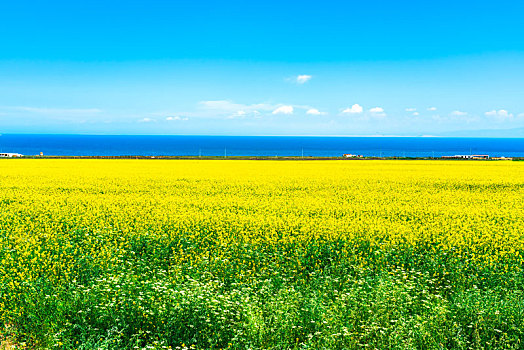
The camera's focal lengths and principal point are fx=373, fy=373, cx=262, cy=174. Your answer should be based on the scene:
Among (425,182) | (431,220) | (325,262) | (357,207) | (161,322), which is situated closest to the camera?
(161,322)

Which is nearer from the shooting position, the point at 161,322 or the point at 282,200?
the point at 161,322

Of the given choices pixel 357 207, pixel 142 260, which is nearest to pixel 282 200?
pixel 357 207

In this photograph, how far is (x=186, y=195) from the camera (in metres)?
22.0

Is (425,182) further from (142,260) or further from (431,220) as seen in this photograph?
(142,260)

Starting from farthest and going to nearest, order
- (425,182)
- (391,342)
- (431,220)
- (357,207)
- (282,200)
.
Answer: (425,182) < (282,200) < (357,207) < (431,220) < (391,342)

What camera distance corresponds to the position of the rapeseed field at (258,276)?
6.46 meters

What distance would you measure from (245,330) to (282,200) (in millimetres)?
13987

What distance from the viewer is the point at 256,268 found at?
9734mm

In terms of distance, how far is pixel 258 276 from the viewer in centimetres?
907

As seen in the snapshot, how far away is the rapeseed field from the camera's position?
6457 millimetres

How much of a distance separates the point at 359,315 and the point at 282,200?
1330 cm

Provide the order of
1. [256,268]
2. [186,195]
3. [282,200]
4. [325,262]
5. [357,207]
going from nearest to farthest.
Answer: [256,268]
[325,262]
[357,207]
[282,200]
[186,195]

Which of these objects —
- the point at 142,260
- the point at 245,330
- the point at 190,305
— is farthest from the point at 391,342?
the point at 142,260

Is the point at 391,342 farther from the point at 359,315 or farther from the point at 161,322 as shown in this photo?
the point at 161,322
